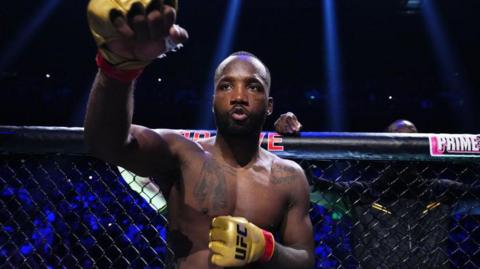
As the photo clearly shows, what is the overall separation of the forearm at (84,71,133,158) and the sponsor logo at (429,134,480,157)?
91 centimetres

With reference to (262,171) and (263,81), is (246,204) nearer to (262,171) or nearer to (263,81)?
(262,171)

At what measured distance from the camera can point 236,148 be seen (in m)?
1.33

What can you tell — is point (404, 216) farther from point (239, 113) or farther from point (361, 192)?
point (239, 113)

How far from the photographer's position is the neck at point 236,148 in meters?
1.31

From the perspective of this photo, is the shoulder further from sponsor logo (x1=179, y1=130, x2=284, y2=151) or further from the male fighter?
the male fighter

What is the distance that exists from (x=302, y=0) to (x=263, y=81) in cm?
519

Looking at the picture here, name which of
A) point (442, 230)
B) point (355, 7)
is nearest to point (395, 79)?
point (355, 7)

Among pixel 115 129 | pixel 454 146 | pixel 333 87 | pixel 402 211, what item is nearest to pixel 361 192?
pixel 402 211

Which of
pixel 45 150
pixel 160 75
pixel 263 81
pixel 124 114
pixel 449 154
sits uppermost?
pixel 449 154

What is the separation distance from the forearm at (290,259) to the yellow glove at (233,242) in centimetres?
10

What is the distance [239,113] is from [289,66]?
6.48 metres

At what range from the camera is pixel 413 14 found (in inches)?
246

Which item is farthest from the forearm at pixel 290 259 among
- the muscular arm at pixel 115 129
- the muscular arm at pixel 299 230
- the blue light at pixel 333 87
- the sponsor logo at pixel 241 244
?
the blue light at pixel 333 87

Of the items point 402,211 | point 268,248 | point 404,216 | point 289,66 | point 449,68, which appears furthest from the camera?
point 289,66
